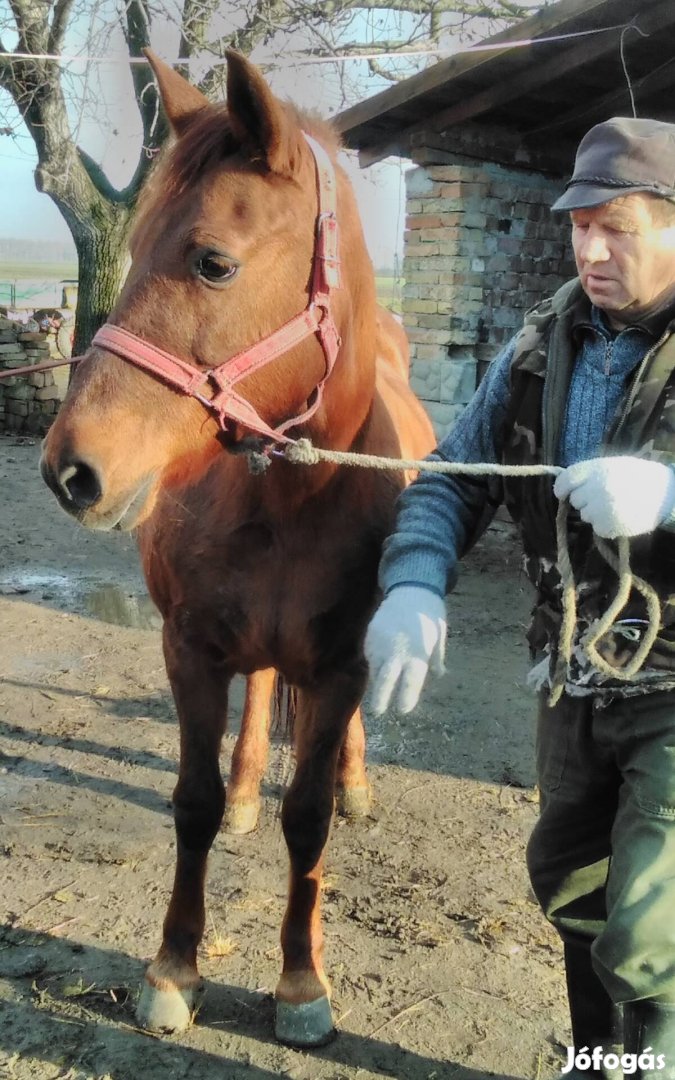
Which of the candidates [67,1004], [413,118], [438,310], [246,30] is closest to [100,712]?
[67,1004]

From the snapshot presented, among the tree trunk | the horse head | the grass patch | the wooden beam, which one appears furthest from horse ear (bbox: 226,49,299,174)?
the grass patch

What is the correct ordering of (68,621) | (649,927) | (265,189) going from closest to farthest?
(649,927), (265,189), (68,621)

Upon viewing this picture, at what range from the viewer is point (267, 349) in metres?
1.73

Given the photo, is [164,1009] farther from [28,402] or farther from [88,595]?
[28,402]

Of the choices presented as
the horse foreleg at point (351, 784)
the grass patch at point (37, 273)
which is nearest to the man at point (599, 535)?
the horse foreleg at point (351, 784)

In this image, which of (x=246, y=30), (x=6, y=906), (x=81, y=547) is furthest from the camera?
(x=246, y=30)

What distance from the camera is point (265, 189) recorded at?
1721mm

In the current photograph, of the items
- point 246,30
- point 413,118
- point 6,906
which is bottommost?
point 6,906

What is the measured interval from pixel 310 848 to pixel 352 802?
1.00 metres

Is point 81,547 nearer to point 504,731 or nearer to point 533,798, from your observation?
point 504,731

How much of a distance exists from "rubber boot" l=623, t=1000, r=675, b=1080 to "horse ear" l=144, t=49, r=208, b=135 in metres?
1.91

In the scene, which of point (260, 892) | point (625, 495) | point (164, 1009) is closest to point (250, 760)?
point (260, 892)

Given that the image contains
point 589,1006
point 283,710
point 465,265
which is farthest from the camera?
point 465,265

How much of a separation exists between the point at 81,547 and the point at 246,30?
7.78m
